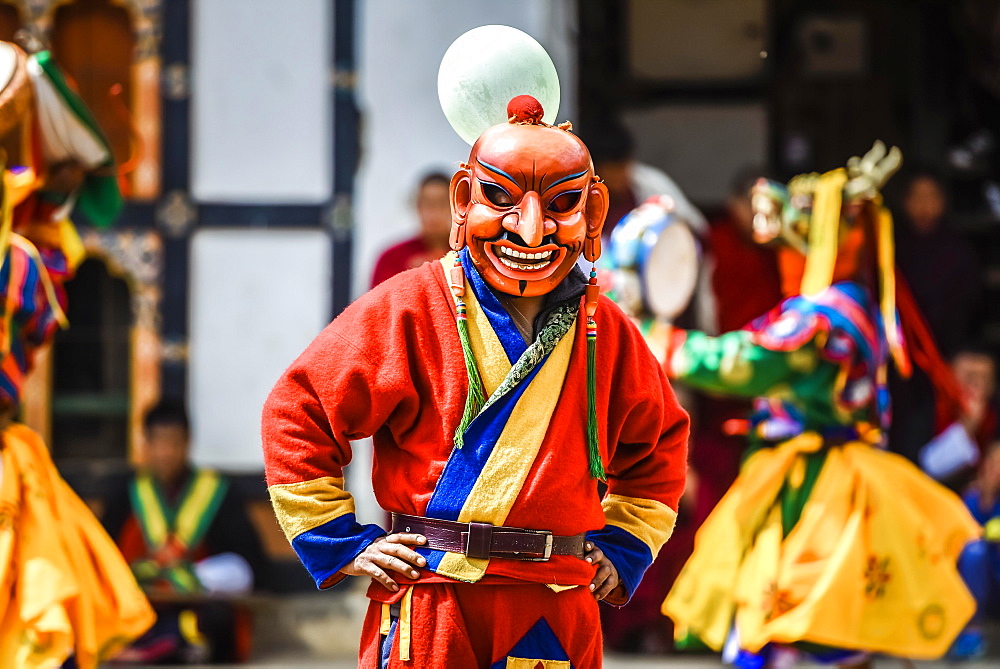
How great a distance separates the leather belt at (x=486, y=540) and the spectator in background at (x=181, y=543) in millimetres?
3345

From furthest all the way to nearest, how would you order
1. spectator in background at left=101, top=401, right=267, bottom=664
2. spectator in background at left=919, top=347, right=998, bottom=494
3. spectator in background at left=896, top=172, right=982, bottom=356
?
spectator in background at left=896, top=172, right=982, bottom=356 → spectator in background at left=919, top=347, right=998, bottom=494 → spectator in background at left=101, top=401, right=267, bottom=664

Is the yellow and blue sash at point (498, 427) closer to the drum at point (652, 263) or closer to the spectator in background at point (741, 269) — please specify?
the drum at point (652, 263)

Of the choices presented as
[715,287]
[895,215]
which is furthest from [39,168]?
[895,215]

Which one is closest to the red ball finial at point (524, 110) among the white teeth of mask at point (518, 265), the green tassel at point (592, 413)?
the white teeth of mask at point (518, 265)

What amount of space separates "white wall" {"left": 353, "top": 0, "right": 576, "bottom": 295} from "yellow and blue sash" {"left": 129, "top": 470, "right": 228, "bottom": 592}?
105 cm

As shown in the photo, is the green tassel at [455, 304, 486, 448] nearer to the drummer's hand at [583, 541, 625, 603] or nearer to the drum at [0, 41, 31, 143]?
the drummer's hand at [583, 541, 625, 603]

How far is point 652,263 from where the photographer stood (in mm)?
4707

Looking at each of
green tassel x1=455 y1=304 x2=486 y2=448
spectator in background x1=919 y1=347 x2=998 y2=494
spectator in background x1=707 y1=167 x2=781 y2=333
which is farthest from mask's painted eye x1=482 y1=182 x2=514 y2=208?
spectator in background x1=919 y1=347 x2=998 y2=494

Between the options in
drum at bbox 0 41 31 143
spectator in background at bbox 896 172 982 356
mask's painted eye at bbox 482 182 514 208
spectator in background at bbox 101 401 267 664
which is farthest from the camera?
spectator in background at bbox 896 172 982 356

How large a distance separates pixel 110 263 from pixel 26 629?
109 inches

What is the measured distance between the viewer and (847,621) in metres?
4.65

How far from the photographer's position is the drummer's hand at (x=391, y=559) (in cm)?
289

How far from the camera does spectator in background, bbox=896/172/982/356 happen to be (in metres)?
6.63

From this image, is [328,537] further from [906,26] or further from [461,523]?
[906,26]
